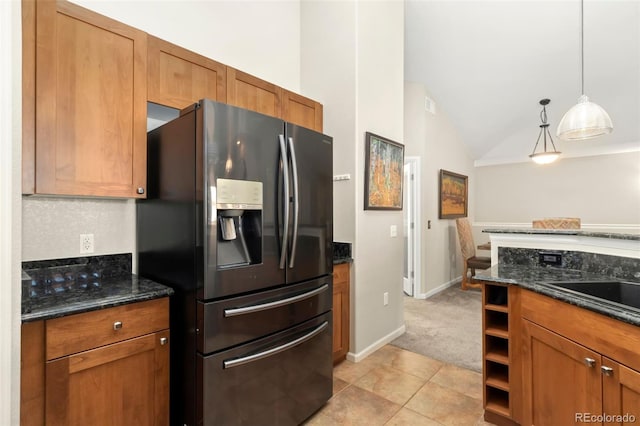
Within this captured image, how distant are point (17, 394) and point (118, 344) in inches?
13.4

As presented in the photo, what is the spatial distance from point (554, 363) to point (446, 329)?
2002 mm

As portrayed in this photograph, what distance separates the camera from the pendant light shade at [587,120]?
99.7 inches

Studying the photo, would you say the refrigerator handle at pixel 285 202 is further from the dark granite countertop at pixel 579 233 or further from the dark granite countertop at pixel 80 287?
the dark granite countertop at pixel 579 233

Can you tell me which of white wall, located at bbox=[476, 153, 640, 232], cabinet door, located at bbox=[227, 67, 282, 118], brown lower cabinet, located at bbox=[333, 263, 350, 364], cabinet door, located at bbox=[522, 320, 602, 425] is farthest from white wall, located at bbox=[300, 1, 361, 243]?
white wall, located at bbox=[476, 153, 640, 232]

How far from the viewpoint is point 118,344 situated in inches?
54.4

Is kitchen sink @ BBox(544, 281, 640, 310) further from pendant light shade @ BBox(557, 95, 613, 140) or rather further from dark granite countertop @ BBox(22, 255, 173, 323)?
dark granite countertop @ BBox(22, 255, 173, 323)

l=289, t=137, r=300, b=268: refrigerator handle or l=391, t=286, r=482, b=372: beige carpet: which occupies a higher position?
l=289, t=137, r=300, b=268: refrigerator handle

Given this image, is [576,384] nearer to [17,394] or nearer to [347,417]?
[347,417]

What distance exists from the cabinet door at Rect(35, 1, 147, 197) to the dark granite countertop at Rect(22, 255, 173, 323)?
1.57 ft

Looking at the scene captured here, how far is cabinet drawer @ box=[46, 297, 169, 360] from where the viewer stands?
1.23 meters

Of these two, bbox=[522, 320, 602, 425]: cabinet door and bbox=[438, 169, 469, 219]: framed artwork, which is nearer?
bbox=[522, 320, 602, 425]: cabinet door

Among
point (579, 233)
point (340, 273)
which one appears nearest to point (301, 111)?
point (340, 273)

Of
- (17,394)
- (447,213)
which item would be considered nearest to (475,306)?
(447,213)

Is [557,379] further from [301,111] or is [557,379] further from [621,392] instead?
[301,111]
